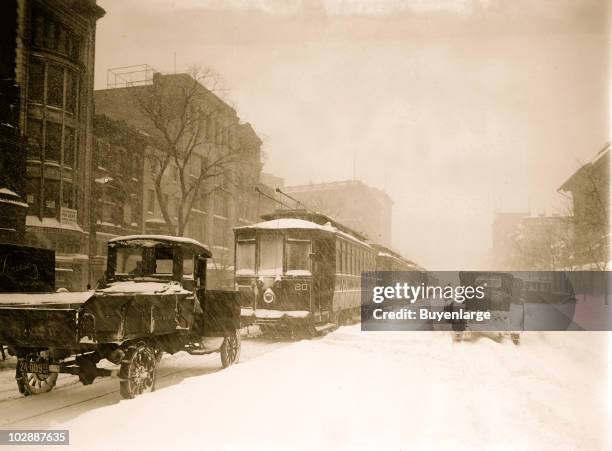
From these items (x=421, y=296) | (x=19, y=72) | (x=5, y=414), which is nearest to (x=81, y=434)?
(x=5, y=414)

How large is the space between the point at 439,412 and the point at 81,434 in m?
3.90

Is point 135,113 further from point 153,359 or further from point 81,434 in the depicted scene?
point 81,434

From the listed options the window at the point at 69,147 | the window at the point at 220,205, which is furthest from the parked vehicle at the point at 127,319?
the window at the point at 220,205

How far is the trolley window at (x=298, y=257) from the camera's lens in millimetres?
12172

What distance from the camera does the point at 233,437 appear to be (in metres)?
5.89

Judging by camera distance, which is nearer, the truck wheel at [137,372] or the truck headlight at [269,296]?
the truck wheel at [137,372]

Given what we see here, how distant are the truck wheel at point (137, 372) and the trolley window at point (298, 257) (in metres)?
5.56

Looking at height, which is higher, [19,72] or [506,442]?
[19,72]

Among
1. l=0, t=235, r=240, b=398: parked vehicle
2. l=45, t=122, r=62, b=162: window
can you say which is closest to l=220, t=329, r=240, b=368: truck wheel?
l=0, t=235, r=240, b=398: parked vehicle

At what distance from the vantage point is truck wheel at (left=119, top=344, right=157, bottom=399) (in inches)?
246

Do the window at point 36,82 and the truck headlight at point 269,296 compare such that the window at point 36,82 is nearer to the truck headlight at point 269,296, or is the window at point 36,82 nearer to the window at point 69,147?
the window at point 69,147

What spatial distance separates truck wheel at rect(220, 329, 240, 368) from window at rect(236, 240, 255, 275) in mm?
3443

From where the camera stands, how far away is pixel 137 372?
6504 millimetres

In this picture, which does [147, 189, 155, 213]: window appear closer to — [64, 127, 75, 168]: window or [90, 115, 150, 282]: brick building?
[90, 115, 150, 282]: brick building
